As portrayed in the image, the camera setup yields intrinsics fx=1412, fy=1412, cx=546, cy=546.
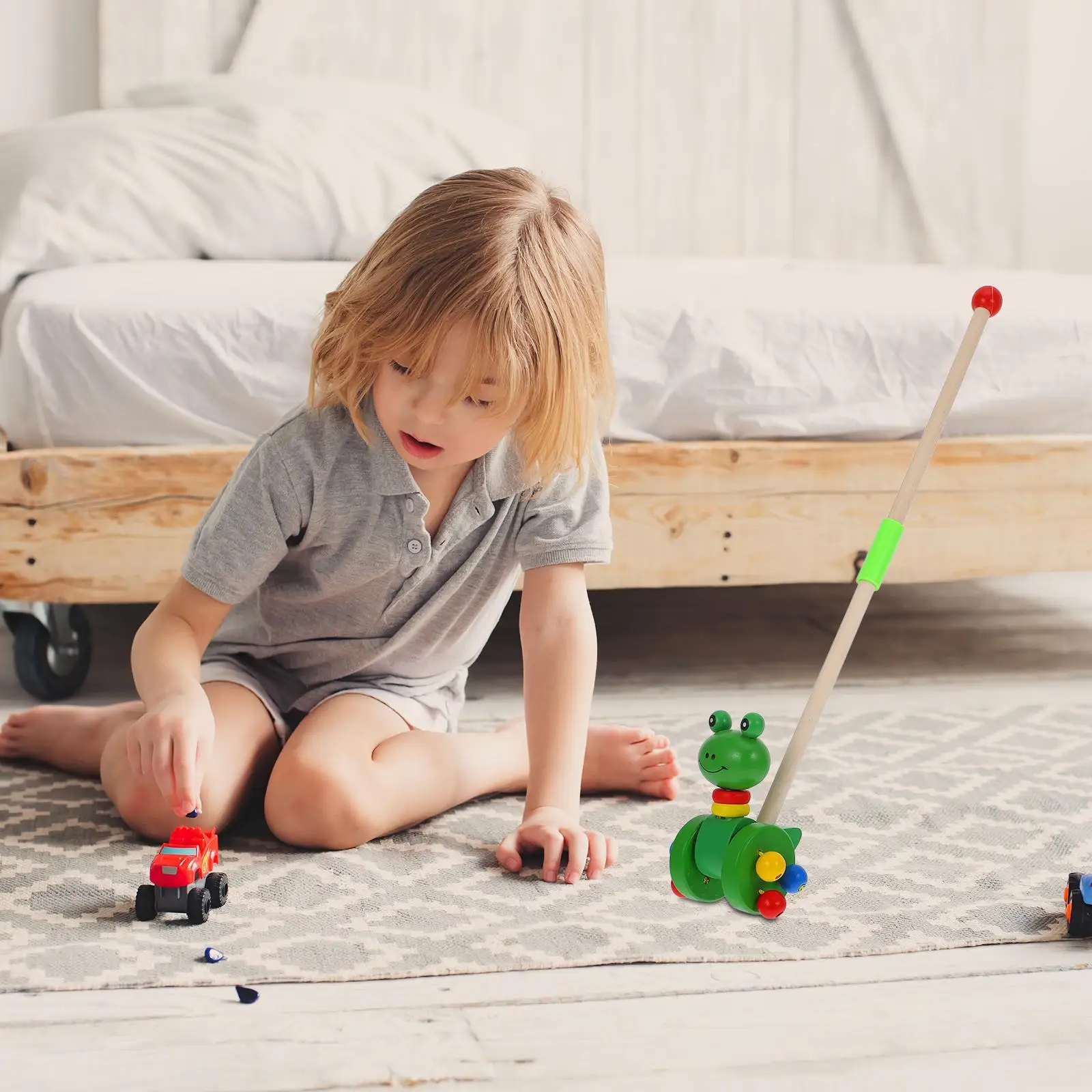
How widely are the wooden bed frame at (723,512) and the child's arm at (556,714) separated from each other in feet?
1.22

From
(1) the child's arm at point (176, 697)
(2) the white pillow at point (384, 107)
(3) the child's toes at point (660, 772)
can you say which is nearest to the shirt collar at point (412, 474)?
(1) the child's arm at point (176, 697)

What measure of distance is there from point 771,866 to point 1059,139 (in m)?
2.60

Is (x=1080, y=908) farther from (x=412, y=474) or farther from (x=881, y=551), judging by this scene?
(x=412, y=474)

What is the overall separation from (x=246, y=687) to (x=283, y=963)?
0.35 m

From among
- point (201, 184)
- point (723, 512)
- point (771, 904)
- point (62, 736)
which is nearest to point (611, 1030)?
point (771, 904)

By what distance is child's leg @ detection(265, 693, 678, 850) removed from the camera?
3.36ft

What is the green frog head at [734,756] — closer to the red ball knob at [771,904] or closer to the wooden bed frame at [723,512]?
the red ball knob at [771,904]

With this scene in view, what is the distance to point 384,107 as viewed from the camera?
6.20ft

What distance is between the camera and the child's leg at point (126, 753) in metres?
1.04

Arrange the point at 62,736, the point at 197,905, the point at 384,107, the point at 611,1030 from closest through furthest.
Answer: the point at 611,1030 → the point at 197,905 → the point at 62,736 → the point at 384,107

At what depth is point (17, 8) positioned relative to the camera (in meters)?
2.44

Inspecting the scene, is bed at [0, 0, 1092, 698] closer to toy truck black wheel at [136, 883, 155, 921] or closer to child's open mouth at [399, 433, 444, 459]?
child's open mouth at [399, 433, 444, 459]

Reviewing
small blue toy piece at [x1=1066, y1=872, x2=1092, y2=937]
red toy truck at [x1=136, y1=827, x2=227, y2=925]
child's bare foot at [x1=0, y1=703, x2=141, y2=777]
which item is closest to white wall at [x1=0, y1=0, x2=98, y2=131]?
child's bare foot at [x1=0, y1=703, x2=141, y2=777]

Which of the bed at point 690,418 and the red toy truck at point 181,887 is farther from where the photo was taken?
the bed at point 690,418
